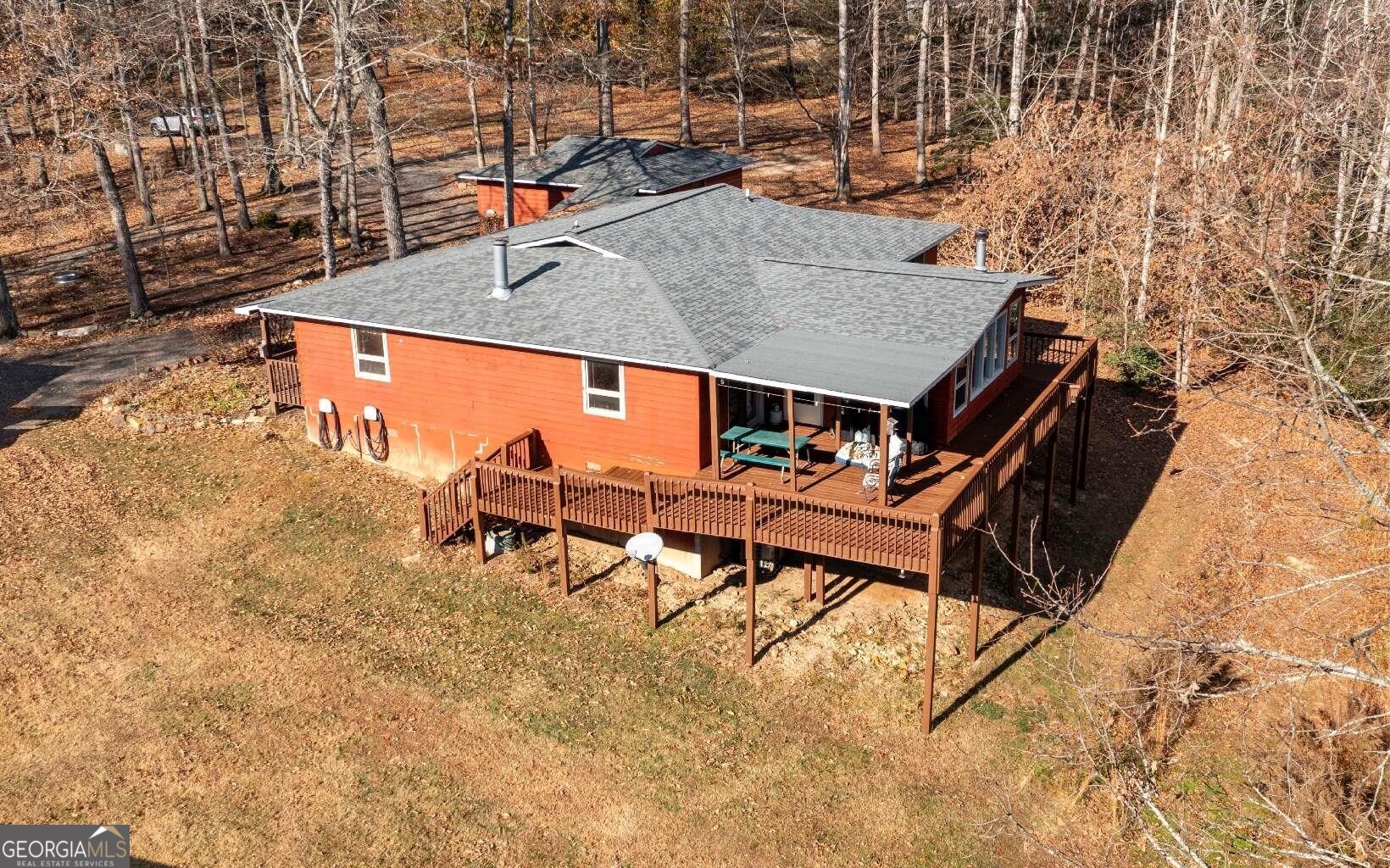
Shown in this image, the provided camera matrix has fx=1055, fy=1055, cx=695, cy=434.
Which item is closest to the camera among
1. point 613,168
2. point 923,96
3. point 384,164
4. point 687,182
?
point 384,164

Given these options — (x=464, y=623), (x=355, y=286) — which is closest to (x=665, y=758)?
(x=464, y=623)

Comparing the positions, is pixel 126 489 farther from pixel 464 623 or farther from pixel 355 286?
pixel 464 623

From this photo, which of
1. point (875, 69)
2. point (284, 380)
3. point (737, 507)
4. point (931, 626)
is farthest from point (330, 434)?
point (875, 69)

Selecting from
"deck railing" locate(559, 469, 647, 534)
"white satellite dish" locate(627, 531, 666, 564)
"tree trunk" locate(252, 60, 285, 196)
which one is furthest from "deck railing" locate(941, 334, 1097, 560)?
"tree trunk" locate(252, 60, 285, 196)

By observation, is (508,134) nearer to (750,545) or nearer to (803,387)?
(803,387)

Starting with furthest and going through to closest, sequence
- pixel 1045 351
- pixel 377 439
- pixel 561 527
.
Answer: pixel 1045 351 < pixel 377 439 < pixel 561 527

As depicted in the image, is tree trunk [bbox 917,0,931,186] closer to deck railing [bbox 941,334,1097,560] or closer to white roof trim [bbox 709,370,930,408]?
deck railing [bbox 941,334,1097,560]

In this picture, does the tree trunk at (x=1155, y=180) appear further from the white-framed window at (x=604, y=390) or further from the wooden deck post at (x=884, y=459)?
the white-framed window at (x=604, y=390)

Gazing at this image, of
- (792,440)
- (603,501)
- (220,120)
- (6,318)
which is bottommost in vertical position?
(603,501)
